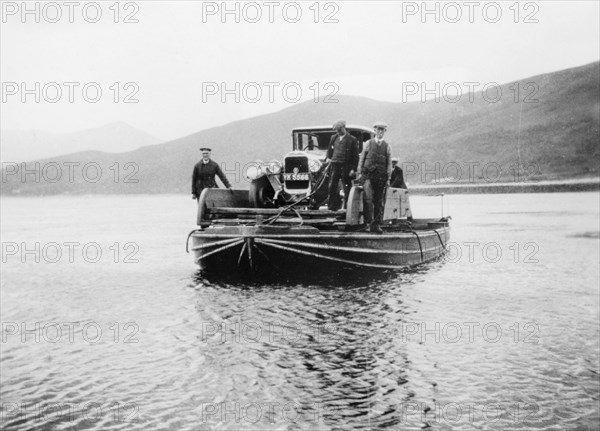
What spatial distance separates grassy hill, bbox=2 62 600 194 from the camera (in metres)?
102

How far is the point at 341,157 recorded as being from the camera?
12.7m

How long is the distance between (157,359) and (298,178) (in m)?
7.72

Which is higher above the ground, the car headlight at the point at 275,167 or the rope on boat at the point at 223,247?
the car headlight at the point at 275,167

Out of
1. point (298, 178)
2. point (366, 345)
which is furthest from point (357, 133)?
point (366, 345)

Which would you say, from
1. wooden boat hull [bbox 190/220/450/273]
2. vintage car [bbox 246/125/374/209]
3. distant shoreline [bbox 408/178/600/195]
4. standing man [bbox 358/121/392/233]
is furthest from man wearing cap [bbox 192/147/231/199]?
distant shoreline [bbox 408/178/600/195]

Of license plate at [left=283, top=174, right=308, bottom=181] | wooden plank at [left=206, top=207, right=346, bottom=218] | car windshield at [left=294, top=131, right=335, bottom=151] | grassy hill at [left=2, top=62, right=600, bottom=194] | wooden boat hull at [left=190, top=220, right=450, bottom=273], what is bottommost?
wooden boat hull at [left=190, top=220, right=450, bottom=273]

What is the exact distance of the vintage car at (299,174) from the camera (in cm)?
1380

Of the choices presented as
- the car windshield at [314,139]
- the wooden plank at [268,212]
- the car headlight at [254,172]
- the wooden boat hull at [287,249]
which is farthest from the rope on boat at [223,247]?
the car windshield at [314,139]

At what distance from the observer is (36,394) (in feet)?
19.0

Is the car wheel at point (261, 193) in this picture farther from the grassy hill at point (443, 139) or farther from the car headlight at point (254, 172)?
the grassy hill at point (443, 139)

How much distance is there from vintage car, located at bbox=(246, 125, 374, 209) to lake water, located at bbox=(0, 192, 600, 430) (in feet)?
8.62

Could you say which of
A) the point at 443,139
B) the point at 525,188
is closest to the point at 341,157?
the point at 525,188

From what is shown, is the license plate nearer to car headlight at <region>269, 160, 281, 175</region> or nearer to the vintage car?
the vintage car

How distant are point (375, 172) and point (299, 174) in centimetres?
240
